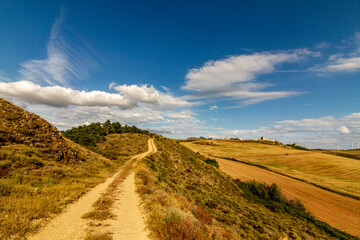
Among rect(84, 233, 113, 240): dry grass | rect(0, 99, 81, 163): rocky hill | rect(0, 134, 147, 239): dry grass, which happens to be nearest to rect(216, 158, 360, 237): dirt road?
rect(84, 233, 113, 240): dry grass

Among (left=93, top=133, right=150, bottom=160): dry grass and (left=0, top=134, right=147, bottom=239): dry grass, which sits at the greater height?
(left=0, top=134, right=147, bottom=239): dry grass

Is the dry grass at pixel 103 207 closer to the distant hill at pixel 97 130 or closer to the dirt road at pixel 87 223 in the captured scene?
the dirt road at pixel 87 223

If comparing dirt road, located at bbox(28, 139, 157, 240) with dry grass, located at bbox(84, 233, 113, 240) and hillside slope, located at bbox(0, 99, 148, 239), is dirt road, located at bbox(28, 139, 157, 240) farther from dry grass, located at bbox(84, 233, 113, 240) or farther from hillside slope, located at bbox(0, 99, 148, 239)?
hillside slope, located at bbox(0, 99, 148, 239)

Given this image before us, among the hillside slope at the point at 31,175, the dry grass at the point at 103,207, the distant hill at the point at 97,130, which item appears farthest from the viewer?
the distant hill at the point at 97,130

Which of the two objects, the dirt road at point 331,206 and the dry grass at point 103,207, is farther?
the dirt road at point 331,206

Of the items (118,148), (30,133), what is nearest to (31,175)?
(30,133)

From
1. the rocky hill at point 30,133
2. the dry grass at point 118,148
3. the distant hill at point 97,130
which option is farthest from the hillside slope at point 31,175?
the distant hill at point 97,130

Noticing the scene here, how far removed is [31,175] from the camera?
11047 millimetres

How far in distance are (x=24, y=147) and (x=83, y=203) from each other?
10110mm

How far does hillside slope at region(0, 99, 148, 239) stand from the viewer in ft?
20.7

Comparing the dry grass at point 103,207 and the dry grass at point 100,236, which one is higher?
the dry grass at point 100,236

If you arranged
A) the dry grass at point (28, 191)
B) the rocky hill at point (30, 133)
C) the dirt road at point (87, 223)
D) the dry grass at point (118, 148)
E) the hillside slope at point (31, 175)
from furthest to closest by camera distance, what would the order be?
the dry grass at point (118, 148)
the rocky hill at point (30, 133)
the hillside slope at point (31, 175)
the dirt road at point (87, 223)
the dry grass at point (28, 191)

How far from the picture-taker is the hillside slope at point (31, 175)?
6305 mm

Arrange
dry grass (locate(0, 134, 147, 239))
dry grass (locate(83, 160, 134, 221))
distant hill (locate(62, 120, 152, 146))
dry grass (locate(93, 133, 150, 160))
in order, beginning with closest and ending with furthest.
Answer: dry grass (locate(0, 134, 147, 239))
dry grass (locate(83, 160, 134, 221))
dry grass (locate(93, 133, 150, 160))
distant hill (locate(62, 120, 152, 146))
